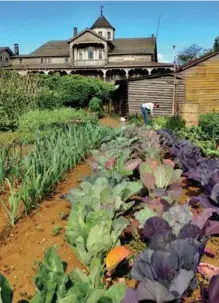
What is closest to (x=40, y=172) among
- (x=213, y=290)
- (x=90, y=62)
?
(x=213, y=290)

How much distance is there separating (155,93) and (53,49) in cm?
2318

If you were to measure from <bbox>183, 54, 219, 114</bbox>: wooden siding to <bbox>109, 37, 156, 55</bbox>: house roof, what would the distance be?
18.1 m

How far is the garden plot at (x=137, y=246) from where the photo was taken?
1.53 metres

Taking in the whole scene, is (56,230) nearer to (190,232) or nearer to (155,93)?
(190,232)

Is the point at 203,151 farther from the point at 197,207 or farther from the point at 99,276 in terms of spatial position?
the point at 99,276

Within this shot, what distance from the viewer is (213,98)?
993 inches

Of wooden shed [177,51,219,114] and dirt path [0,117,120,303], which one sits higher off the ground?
wooden shed [177,51,219,114]

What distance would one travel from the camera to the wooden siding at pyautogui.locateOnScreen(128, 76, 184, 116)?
86.1 ft

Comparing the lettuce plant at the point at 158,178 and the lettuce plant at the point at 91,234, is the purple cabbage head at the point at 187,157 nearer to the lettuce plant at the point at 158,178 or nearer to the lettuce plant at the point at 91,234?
the lettuce plant at the point at 158,178

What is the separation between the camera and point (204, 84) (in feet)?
82.4

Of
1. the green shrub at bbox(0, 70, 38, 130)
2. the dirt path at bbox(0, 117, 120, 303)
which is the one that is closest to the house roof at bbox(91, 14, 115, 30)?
the green shrub at bbox(0, 70, 38, 130)

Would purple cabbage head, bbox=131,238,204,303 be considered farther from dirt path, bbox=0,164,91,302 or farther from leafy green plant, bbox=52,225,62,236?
leafy green plant, bbox=52,225,62,236

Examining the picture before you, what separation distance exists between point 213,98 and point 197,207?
22.9 meters

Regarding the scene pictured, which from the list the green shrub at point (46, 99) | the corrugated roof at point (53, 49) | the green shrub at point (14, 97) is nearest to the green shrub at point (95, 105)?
the green shrub at point (46, 99)
